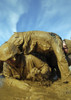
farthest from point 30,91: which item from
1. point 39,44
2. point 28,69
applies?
point 39,44

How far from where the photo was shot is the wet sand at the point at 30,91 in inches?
74.9

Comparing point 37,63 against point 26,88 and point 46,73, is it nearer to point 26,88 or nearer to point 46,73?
point 46,73

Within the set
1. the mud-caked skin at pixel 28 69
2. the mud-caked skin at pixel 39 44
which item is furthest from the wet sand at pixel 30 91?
the mud-caked skin at pixel 39 44

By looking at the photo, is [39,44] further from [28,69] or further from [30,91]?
[30,91]

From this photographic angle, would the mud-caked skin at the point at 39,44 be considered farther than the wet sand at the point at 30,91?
Yes

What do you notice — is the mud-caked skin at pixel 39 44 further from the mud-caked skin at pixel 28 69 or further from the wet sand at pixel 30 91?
the wet sand at pixel 30 91

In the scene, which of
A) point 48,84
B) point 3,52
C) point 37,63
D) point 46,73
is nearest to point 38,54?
point 37,63

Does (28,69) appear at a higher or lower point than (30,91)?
higher

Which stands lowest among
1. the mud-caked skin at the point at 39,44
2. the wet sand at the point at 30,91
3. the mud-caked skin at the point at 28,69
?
the wet sand at the point at 30,91

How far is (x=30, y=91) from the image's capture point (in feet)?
7.61

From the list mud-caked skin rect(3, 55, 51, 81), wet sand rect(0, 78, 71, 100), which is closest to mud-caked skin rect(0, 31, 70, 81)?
mud-caked skin rect(3, 55, 51, 81)

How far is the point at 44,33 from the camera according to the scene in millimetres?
3205

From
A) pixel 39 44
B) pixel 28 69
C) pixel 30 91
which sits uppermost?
pixel 39 44

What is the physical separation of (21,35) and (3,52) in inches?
31.3
